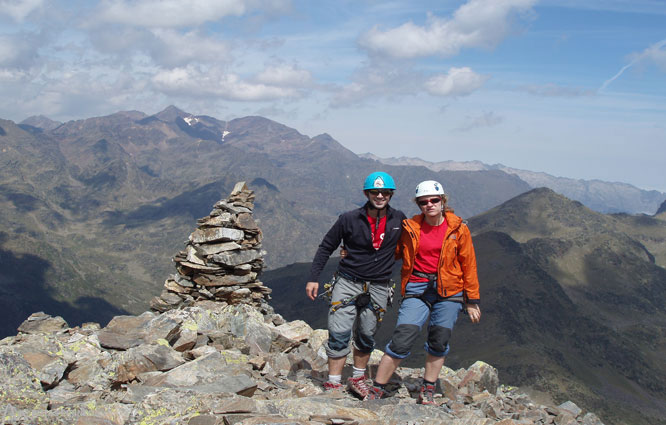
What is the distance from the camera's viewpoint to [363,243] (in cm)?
1042

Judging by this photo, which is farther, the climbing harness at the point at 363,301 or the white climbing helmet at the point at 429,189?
the climbing harness at the point at 363,301

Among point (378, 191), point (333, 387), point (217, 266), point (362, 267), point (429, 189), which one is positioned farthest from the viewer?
point (217, 266)

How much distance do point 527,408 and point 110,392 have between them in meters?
10.2

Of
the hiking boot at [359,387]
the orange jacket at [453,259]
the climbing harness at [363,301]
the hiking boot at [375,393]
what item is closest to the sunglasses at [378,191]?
the orange jacket at [453,259]

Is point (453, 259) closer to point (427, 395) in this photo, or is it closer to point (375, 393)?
point (427, 395)

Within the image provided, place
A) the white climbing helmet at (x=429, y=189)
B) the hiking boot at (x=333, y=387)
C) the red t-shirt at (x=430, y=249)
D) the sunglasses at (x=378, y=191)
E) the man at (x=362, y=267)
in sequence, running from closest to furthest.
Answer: the white climbing helmet at (x=429, y=189)
the red t-shirt at (x=430, y=249)
the sunglasses at (x=378, y=191)
the man at (x=362, y=267)
the hiking boot at (x=333, y=387)

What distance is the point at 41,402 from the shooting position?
27.3 feet

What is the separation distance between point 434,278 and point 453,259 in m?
0.57

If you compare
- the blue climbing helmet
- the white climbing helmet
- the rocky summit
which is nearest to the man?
the blue climbing helmet

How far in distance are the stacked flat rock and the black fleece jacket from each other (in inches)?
373

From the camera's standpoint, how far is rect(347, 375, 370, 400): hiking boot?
1042 centimetres

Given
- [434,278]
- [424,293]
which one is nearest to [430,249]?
[434,278]

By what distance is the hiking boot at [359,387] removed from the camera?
10422 millimetres

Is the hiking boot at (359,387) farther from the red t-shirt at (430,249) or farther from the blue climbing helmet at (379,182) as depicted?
the blue climbing helmet at (379,182)
